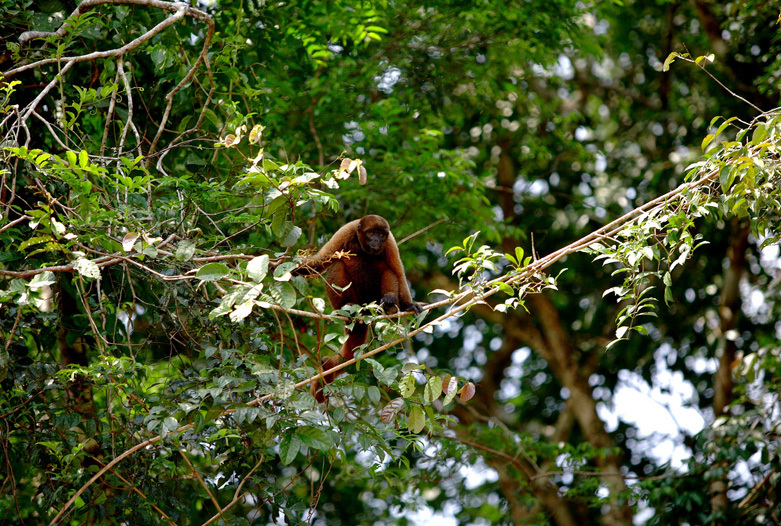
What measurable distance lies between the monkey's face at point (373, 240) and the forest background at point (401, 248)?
444 millimetres

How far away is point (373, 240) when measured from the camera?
555 centimetres

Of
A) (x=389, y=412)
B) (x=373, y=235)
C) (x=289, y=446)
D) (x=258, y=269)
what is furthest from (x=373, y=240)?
(x=258, y=269)

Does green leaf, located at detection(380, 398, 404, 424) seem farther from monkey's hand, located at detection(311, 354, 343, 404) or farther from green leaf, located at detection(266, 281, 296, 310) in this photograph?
green leaf, located at detection(266, 281, 296, 310)

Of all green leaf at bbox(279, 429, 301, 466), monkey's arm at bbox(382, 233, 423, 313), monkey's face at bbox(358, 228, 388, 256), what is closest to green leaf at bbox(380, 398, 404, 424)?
green leaf at bbox(279, 429, 301, 466)

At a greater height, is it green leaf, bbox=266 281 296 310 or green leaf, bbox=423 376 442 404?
green leaf, bbox=266 281 296 310

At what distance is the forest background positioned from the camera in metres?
3.98

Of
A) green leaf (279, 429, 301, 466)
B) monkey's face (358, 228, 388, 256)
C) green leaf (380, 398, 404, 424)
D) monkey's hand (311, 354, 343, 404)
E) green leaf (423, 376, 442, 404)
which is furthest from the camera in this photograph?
monkey's face (358, 228, 388, 256)

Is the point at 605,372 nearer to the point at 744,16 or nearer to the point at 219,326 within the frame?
the point at 744,16

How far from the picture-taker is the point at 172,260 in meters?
4.10

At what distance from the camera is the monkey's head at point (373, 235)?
5.56 m

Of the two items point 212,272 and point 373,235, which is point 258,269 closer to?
point 212,272

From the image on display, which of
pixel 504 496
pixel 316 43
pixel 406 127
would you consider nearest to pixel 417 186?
pixel 406 127

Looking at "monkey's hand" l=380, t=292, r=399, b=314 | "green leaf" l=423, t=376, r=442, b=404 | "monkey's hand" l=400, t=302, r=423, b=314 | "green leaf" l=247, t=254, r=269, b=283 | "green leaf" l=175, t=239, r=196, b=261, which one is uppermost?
"green leaf" l=175, t=239, r=196, b=261

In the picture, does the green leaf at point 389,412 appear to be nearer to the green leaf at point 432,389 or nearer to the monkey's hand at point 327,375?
the green leaf at point 432,389
